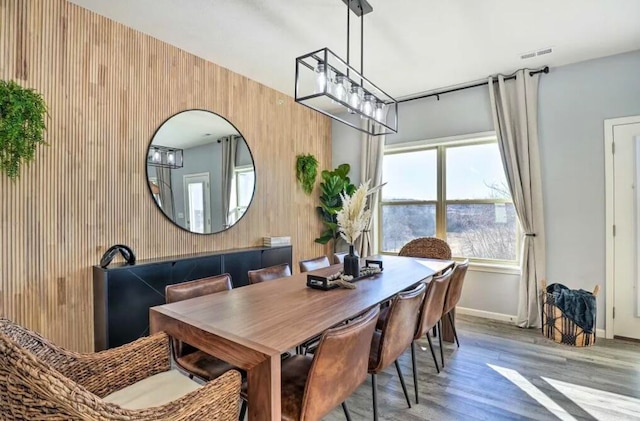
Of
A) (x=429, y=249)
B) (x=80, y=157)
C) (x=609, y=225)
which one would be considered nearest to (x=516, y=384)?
(x=429, y=249)

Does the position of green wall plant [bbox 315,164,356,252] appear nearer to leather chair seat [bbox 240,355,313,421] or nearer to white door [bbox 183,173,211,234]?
white door [bbox 183,173,211,234]

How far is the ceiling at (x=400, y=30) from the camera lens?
2531 mm

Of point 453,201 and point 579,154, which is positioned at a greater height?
point 579,154

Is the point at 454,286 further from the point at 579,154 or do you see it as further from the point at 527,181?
the point at 579,154

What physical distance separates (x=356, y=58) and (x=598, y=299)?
3659mm

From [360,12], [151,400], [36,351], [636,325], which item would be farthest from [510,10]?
[36,351]

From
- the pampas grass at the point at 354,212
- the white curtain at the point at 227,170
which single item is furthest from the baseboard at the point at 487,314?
the white curtain at the point at 227,170

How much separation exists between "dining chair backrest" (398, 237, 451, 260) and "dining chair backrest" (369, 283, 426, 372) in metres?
1.98

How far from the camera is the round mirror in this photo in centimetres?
312

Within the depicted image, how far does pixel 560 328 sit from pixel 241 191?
3715mm

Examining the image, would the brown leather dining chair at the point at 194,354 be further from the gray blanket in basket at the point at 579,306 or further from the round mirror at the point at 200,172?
the gray blanket in basket at the point at 579,306

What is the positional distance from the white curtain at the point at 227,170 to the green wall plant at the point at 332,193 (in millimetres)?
1582

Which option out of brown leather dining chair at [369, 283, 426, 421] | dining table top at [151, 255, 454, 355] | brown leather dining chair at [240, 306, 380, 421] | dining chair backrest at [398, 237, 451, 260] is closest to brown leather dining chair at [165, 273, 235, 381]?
dining table top at [151, 255, 454, 355]

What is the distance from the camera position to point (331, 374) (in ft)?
4.38
